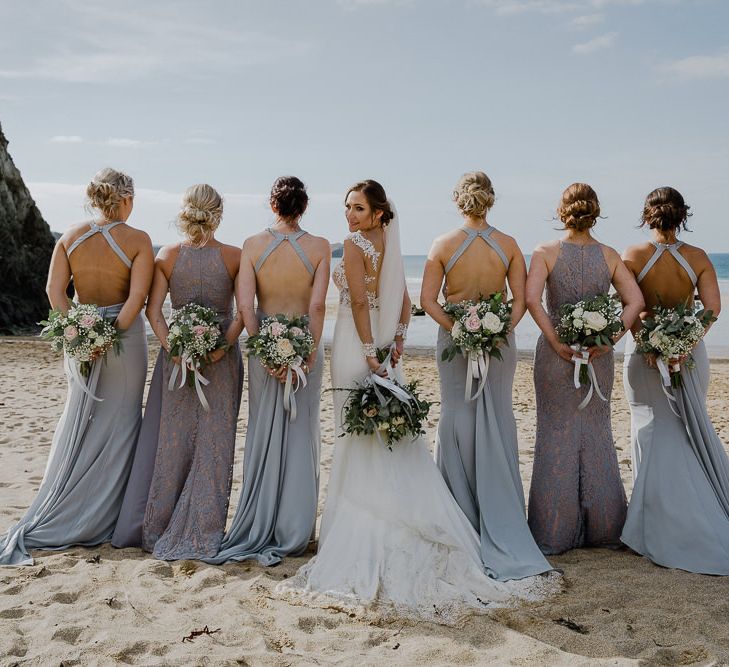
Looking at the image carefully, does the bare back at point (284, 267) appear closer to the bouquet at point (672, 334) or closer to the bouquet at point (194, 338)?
the bouquet at point (194, 338)

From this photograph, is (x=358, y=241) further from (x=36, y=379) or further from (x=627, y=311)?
(x=36, y=379)

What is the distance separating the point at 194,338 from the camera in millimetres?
5207

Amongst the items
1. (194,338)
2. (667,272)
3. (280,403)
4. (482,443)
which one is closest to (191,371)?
(194,338)

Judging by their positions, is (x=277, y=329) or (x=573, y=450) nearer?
(x=277, y=329)

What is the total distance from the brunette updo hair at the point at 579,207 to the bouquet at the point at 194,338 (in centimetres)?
256

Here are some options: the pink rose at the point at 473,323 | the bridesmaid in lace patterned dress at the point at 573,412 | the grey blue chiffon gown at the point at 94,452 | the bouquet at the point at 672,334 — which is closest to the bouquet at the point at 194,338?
the grey blue chiffon gown at the point at 94,452

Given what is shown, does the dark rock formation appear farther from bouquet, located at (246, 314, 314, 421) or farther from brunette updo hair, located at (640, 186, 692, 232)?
brunette updo hair, located at (640, 186, 692, 232)

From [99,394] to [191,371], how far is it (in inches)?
30.1

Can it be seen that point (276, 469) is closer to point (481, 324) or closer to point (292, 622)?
point (292, 622)

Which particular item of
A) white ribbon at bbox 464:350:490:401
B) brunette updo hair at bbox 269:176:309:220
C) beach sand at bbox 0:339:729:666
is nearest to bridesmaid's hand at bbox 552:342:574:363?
white ribbon at bbox 464:350:490:401

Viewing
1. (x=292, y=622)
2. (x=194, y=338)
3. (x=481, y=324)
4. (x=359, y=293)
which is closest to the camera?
(x=292, y=622)

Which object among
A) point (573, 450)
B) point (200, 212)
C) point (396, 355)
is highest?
point (200, 212)

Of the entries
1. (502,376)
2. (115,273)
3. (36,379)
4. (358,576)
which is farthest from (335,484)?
(36,379)

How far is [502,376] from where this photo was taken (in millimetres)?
5402
